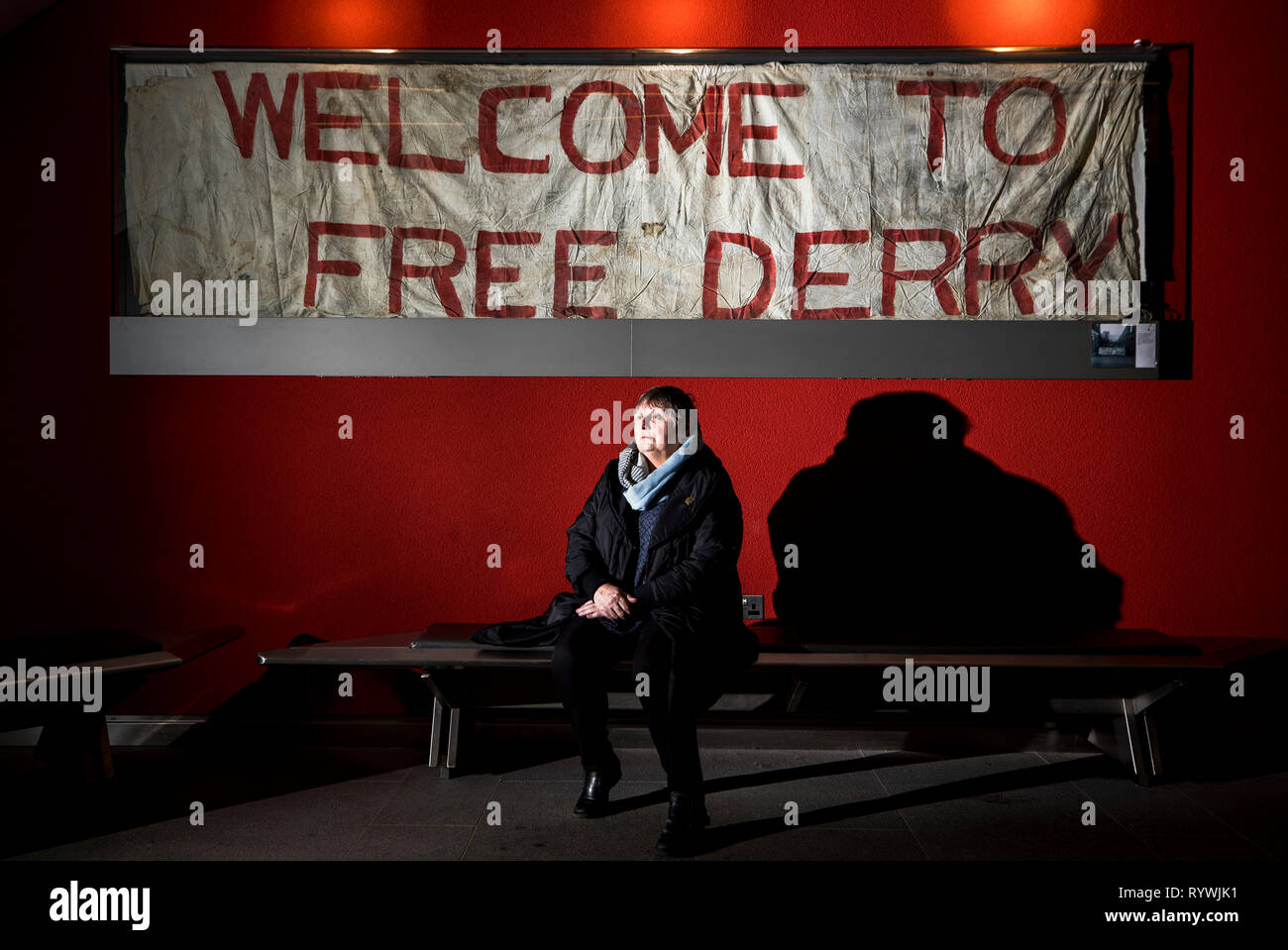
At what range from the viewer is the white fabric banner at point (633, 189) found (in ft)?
11.7

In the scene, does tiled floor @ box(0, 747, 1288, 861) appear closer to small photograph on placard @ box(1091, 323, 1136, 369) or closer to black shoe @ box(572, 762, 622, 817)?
black shoe @ box(572, 762, 622, 817)

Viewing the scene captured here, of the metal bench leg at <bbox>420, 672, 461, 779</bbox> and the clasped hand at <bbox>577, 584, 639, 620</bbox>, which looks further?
the metal bench leg at <bbox>420, 672, 461, 779</bbox>

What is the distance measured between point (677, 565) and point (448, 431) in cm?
116

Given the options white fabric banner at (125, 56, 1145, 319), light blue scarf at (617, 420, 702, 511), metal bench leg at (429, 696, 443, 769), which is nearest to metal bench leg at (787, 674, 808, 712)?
light blue scarf at (617, 420, 702, 511)

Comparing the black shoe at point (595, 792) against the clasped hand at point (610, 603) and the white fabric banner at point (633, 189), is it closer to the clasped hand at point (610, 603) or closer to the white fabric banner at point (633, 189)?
the clasped hand at point (610, 603)

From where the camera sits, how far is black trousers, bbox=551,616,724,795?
275cm

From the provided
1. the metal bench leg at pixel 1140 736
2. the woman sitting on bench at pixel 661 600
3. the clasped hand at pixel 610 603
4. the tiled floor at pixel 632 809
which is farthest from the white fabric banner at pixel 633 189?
the tiled floor at pixel 632 809

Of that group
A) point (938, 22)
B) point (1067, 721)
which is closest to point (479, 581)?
point (1067, 721)

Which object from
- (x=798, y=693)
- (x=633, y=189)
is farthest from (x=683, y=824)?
(x=633, y=189)

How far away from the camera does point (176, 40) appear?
11.8 feet

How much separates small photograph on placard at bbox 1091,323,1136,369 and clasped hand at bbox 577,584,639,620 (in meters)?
2.00
